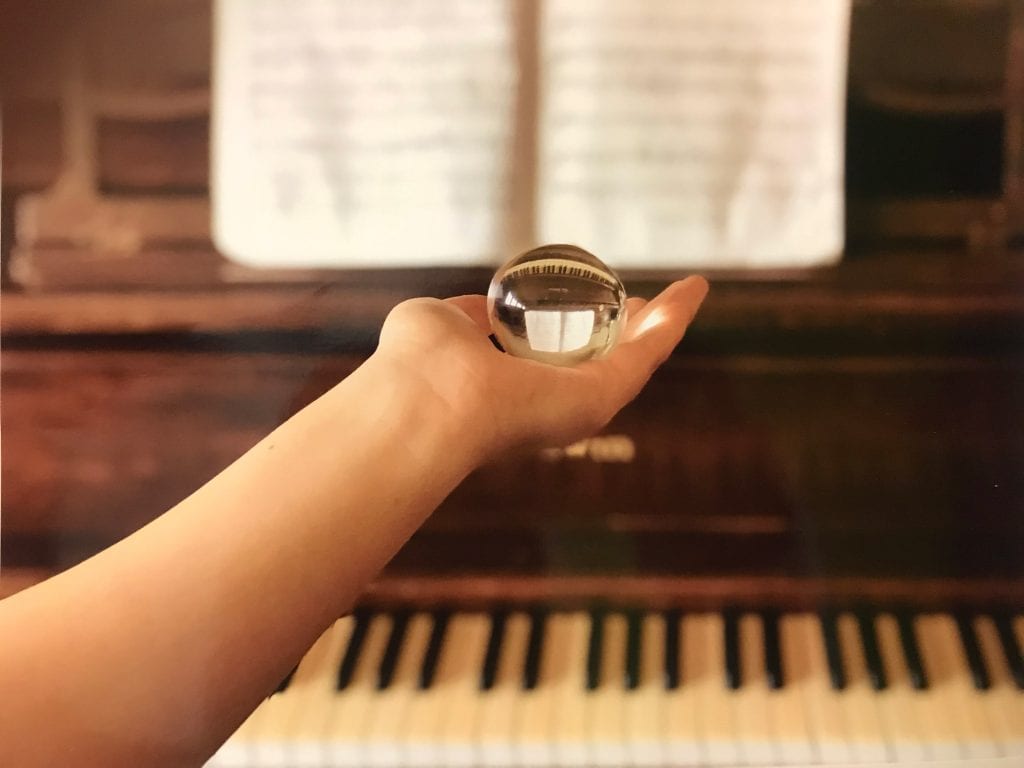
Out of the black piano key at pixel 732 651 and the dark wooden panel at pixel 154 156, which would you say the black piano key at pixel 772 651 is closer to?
the black piano key at pixel 732 651

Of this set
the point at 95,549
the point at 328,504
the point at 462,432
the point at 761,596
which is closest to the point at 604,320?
the point at 462,432

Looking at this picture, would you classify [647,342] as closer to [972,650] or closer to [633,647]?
[633,647]

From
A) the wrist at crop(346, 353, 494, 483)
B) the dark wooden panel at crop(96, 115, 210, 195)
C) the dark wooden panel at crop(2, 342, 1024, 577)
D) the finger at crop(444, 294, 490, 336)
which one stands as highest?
the dark wooden panel at crop(96, 115, 210, 195)

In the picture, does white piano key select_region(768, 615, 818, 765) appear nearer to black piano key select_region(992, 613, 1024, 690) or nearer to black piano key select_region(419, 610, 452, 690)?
black piano key select_region(992, 613, 1024, 690)

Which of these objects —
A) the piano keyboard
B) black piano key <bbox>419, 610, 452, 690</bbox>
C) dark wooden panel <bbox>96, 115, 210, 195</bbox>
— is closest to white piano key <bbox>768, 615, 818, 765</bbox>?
the piano keyboard

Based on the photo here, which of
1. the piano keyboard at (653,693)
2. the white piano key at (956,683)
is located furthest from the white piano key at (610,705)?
the white piano key at (956,683)
